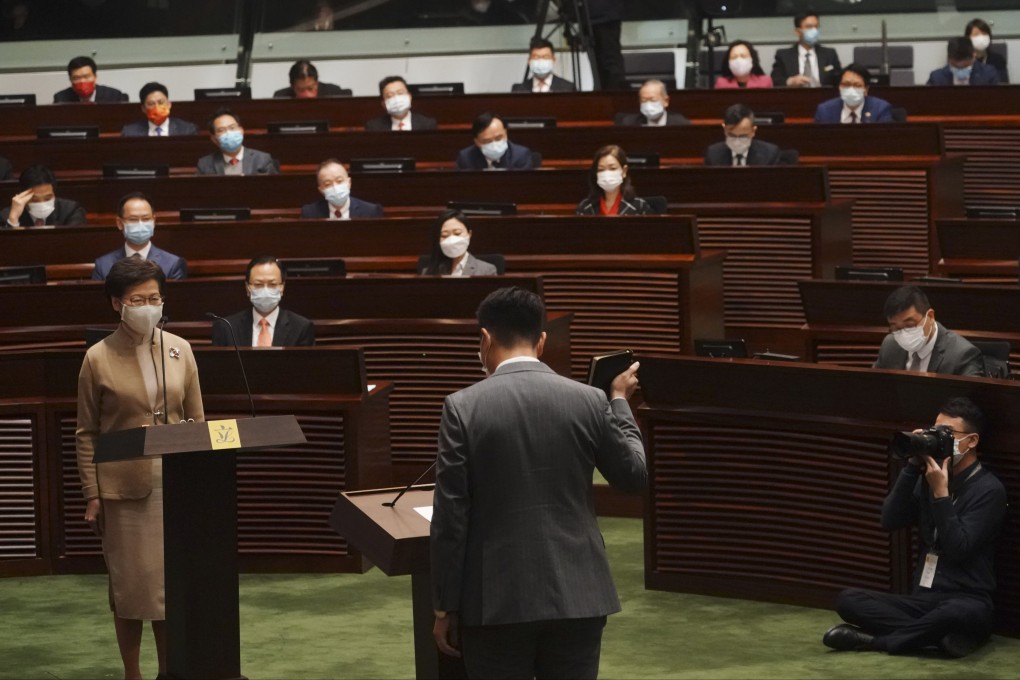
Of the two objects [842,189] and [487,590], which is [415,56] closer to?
[842,189]

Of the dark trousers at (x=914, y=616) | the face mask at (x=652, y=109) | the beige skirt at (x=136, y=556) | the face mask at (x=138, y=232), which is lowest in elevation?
the dark trousers at (x=914, y=616)

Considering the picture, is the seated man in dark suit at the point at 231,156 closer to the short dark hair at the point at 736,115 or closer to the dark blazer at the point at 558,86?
the dark blazer at the point at 558,86

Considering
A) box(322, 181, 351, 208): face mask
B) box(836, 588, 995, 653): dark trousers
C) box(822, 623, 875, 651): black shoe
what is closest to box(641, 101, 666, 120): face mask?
box(322, 181, 351, 208): face mask

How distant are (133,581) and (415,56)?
955 centimetres

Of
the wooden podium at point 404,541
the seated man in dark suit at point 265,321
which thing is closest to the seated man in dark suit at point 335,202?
the seated man in dark suit at point 265,321

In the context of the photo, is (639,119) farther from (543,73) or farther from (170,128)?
(170,128)

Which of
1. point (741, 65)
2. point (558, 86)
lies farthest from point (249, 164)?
point (741, 65)

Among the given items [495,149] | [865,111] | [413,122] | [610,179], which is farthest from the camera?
[413,122]

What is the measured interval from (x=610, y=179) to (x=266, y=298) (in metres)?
2.21

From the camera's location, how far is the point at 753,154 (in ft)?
29.7

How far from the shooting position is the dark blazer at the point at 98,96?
38.8 ft

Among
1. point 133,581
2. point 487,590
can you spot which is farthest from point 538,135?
point 487,590

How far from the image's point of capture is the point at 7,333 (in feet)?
23.9

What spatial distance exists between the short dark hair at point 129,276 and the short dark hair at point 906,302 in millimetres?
2669
